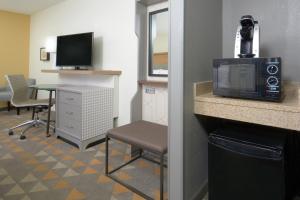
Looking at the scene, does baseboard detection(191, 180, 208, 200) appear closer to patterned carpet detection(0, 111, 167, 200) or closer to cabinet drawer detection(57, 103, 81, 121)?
patterned carpet detection(0, 111, 167, 200)

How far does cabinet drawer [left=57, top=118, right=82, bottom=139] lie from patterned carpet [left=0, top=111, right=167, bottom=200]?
0.60ft

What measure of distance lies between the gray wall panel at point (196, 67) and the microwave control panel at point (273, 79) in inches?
17.5

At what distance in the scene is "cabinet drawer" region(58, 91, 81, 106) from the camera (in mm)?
2476

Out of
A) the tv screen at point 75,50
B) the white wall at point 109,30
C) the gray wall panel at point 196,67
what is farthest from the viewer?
the tv screen at point 75,50

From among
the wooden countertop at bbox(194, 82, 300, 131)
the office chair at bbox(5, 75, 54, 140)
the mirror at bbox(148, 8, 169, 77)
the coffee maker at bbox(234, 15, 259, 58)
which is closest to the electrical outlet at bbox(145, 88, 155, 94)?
the mirror at bbox(148, 8, 169, 77)

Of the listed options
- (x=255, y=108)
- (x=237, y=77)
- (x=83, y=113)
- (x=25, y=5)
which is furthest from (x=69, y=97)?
(x=25, y=5)

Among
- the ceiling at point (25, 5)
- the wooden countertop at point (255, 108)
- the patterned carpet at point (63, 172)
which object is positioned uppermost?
the ceiling at point (25, 5)

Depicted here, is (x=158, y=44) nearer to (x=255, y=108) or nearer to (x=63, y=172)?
(x=255, y=108)

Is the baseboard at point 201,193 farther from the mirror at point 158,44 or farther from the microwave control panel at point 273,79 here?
the mirror at point 158,44

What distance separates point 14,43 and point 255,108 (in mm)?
5640

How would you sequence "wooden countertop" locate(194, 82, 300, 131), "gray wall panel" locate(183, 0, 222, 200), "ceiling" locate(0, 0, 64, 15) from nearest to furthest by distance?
"wooden countertop" locate(194, 82, 300, 131) → "gray wall panel" locate(183, 0, 222, 200) → "ceiling" locate(0, 0, 64, 15)

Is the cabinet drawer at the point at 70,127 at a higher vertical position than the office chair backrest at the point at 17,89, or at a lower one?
lower

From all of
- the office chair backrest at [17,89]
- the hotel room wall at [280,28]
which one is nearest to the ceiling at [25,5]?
the office chair backrest at [17,89]

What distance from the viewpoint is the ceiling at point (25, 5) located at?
4.03 m
